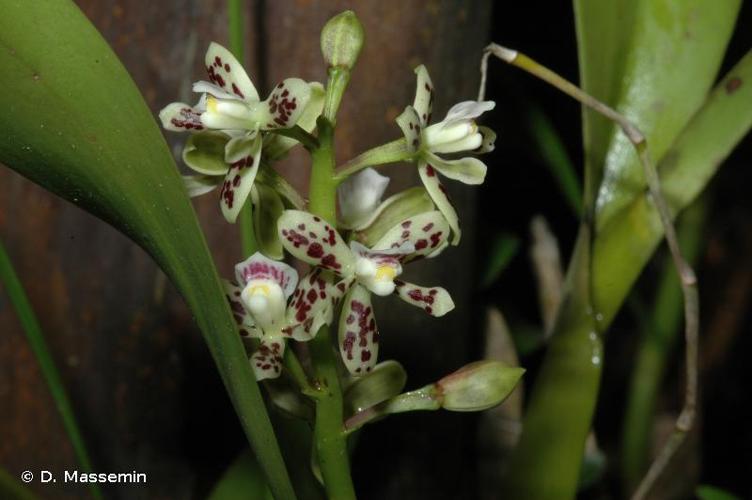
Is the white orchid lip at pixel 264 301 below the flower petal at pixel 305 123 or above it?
below

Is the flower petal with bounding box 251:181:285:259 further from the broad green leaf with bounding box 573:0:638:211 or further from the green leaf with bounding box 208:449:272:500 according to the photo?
the broad green leaf with bounding box 573:0:638:211

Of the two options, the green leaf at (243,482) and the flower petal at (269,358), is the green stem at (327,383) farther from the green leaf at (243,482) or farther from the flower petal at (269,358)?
the green leaf at (243,482)

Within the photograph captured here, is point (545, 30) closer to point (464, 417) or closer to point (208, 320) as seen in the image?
point (464, 417)

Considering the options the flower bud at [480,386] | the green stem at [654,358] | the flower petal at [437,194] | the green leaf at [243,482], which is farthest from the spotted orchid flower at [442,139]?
the green stem at [654,358]

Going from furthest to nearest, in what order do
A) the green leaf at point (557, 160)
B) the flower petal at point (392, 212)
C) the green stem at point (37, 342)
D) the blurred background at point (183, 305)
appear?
the green leaf at point (557, 160), the blurred background at point (183, 305), the green stem at point (37, 342), the flower petal at point (392, 212)

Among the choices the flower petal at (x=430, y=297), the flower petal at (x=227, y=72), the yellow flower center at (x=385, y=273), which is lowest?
the flower petal at (x=430, y=297)

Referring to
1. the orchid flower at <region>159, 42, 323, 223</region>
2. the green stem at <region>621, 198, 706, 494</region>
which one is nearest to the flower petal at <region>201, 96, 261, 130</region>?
the orchid flower at <region>159, 42, 323, 223</region>

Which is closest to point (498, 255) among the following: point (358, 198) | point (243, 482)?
point (243, 482)
